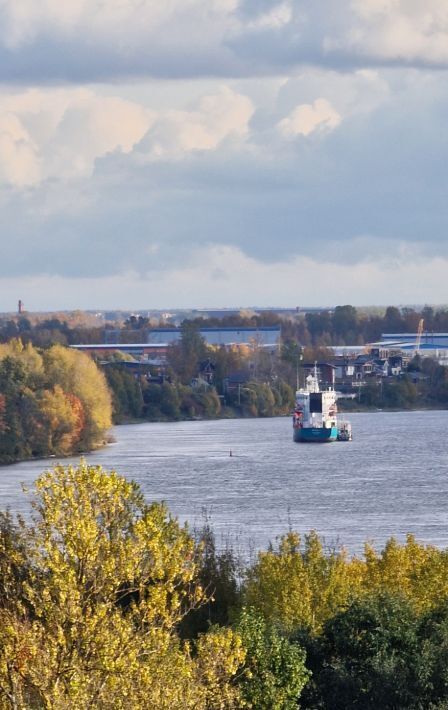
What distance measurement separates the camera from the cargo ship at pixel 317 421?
237 feet

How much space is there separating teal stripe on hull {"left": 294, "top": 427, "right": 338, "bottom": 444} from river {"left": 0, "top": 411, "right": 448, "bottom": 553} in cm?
86

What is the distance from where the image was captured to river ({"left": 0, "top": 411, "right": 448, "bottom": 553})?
1323 inches

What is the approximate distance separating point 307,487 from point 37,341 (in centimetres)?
9329

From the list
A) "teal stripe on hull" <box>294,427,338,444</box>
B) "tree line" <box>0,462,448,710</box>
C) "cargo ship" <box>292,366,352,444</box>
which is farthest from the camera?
"cargo ship" <box>292,366,352,444</box>

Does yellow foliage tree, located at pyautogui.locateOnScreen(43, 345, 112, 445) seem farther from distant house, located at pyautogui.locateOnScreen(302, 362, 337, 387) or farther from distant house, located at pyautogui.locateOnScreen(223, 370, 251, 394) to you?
distant house, located at pyautogui.locateOnScreen(302, 362, 337, 387)

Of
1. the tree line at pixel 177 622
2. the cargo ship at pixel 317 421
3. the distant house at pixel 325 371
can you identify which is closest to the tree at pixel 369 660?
the tree line at pixel 177 622

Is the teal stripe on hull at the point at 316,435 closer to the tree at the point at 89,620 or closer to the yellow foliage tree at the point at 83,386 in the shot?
the yellow foliage tree at the point at 83,386

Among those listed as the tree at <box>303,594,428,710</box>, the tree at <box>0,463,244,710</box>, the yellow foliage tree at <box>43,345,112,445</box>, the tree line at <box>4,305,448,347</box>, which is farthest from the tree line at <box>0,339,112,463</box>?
the tree line at <box>4,305,448,347</box>

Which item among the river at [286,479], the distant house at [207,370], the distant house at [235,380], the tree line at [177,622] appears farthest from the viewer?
the distant house at [207,370]

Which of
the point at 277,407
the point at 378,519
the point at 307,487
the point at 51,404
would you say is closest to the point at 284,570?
the point at 378,519

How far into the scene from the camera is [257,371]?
111625 mm

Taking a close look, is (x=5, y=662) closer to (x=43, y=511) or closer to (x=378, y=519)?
(x=43, y=511)

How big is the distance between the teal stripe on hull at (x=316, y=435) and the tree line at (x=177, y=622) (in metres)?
51.7

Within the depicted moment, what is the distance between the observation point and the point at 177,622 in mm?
14508
